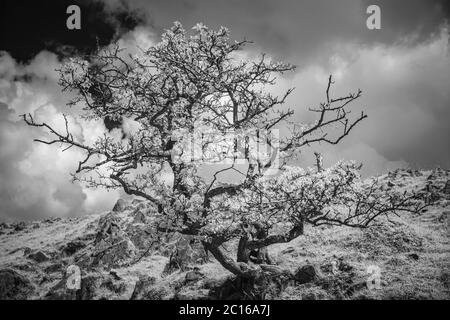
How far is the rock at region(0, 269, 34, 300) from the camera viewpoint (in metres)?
19.7

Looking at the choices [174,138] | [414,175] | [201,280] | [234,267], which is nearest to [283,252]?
[201,280]

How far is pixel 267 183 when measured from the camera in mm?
11609

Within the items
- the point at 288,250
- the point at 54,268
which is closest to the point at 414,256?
the point at 288,250

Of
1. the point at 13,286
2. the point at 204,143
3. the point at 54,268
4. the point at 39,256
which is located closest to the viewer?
the point at 204,143

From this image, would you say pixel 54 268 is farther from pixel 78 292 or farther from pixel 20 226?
pixel 20 226

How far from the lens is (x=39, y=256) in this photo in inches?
1081

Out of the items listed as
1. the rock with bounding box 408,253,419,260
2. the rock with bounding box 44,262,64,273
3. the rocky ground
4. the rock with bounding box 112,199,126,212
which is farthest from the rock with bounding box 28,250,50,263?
the rock with bounding box 408,253,419,260

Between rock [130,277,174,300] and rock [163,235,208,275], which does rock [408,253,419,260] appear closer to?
rock [163,235,208,275]

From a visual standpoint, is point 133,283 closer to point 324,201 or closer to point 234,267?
point 234,267

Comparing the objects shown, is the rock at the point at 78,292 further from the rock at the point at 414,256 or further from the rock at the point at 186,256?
the rock at the point at 414,256

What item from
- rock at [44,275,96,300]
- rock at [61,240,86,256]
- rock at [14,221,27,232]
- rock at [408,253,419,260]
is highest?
rock at [14,221,27,232]

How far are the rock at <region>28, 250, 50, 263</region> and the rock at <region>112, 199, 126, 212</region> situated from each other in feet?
25.6

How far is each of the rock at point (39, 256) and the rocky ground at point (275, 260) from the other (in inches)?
6.6

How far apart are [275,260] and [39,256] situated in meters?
20.0
